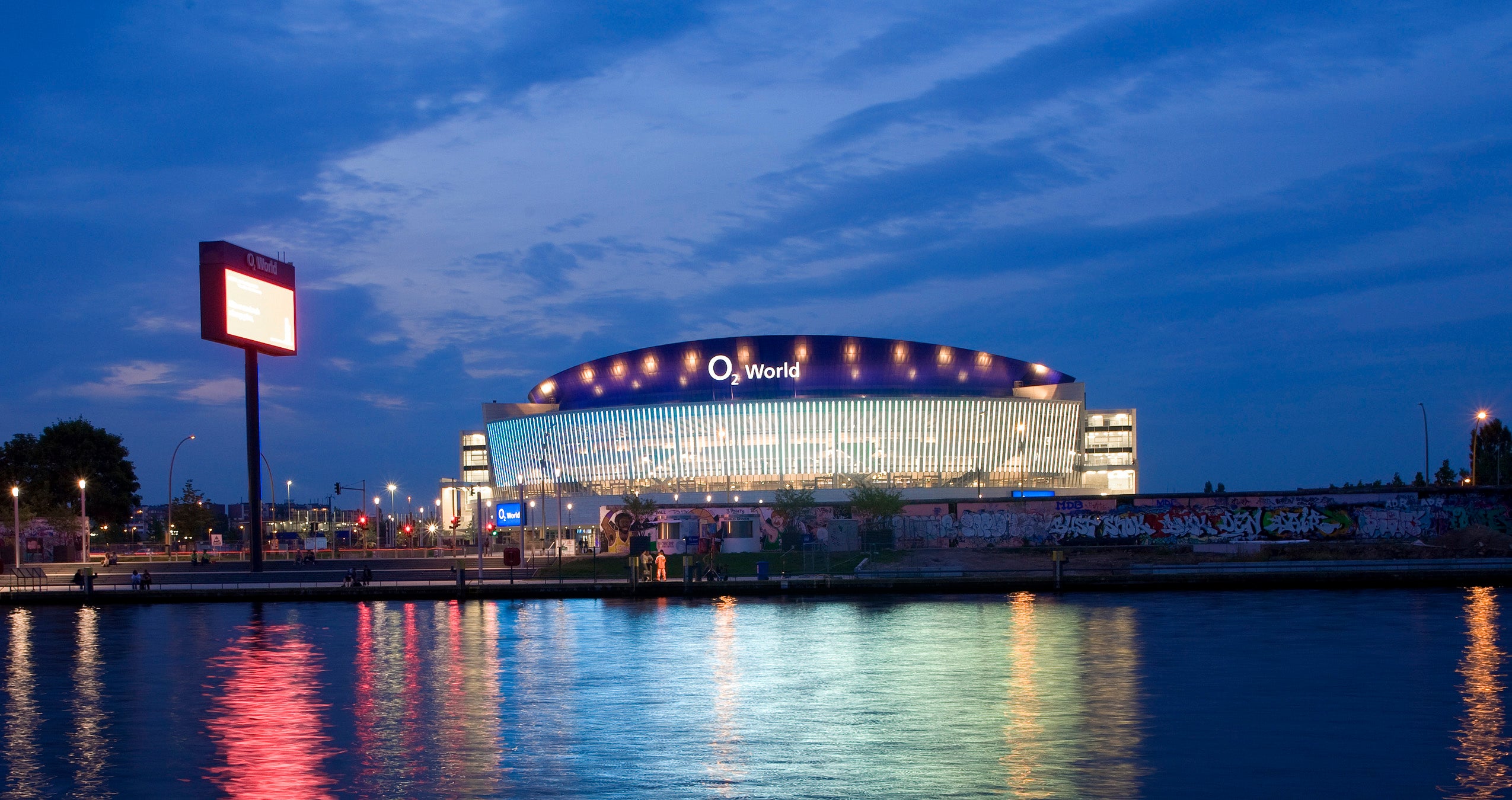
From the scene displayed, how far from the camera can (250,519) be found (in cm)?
9094

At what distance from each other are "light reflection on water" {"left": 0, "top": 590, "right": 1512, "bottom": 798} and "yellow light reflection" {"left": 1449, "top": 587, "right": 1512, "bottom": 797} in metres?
0.08

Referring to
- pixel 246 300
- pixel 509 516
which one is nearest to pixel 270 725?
pixel 509 516

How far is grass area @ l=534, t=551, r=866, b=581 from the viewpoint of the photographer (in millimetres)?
77188

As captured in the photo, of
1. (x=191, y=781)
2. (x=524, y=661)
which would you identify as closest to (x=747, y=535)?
(x=524, y=661)

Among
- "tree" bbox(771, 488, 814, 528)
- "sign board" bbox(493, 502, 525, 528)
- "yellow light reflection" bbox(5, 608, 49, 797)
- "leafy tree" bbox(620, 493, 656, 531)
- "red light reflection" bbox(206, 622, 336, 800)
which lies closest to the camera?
"red light reflection" bbox(206, 622, 336, 800)

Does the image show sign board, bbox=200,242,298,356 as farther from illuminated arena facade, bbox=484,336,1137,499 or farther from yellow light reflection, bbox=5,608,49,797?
illuminated arena facade, bbox=484,336,1137,499

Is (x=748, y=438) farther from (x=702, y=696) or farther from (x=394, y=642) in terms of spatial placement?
(x=702, y=696)

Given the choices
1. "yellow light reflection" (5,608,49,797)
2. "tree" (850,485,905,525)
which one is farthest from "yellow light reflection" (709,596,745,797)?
"tree" (850,485,905,525)

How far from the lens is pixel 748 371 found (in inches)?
5935

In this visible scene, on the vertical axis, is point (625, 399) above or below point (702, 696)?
above

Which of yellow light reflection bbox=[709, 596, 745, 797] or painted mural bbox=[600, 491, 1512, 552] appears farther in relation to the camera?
painted mural bbox=[600, 491, 1512, 552]

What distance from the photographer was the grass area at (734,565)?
77.2 metres

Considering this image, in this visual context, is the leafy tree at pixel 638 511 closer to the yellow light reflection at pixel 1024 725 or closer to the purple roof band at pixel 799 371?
the purple roof band at pixel 799 371

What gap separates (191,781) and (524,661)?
608 inches
